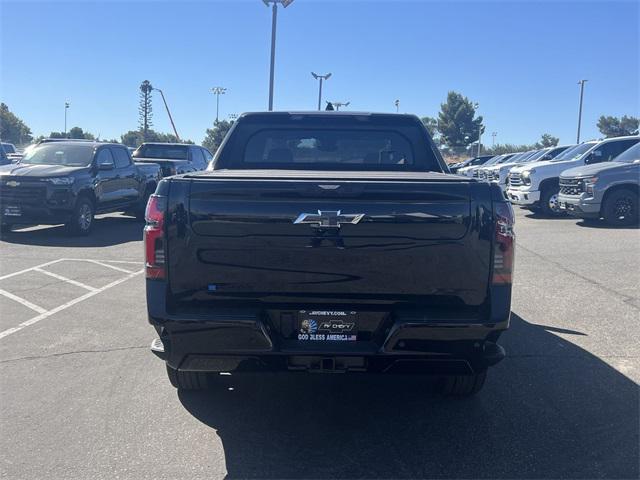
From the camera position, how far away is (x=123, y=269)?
31.3ft

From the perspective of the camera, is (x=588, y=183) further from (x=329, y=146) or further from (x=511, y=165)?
(x=329, y=146)

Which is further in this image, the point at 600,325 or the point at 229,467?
the point at 600,325

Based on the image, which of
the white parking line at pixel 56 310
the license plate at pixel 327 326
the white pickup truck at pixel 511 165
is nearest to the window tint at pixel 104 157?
the white parking line at pixel 56 310

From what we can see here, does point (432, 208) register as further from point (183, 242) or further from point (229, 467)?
point (229, 467)

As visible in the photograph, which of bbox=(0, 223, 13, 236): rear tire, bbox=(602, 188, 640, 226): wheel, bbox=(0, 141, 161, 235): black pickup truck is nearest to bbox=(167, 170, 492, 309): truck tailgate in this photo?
bbox=(0, 141, 161, 235): black pickup truck

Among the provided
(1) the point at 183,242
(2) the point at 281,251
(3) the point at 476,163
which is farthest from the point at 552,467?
(3) the point at 476,163

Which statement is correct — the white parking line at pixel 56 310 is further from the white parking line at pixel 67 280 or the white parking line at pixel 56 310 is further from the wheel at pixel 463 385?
the wheel at pixel 463 385

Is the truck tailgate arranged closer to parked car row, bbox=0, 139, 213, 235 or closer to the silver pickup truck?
parked car row, bbox=0, 139, 213, 235

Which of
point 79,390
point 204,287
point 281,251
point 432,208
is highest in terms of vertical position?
point 432,208

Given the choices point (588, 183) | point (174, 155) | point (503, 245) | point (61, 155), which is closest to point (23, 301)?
point (503, 245)

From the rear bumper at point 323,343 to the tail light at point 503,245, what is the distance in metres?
0.09

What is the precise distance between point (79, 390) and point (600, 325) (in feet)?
16.6

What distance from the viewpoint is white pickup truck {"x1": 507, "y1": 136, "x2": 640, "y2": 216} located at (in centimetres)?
1614

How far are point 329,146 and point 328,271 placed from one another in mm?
2409
